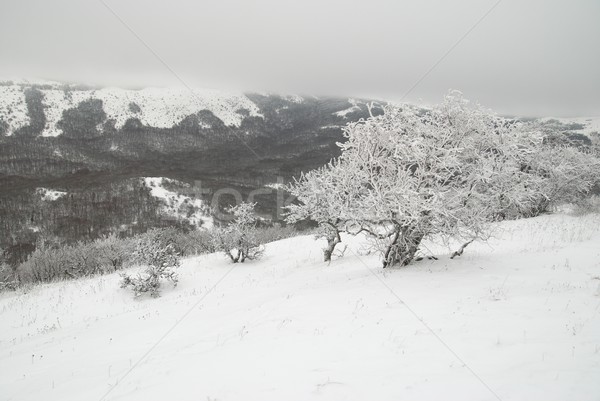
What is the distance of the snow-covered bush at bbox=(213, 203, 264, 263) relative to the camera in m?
26.5

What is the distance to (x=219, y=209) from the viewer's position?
170500mm

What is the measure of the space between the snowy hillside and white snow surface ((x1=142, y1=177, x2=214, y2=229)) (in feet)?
495

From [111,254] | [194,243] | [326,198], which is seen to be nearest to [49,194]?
[194,243]

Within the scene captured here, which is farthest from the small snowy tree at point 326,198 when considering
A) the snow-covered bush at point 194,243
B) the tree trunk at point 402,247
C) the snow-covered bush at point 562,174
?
the snow-covered bush at point 194,243

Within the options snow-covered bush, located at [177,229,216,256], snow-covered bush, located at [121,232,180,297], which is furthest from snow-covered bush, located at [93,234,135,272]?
snow-covered bush, located at [121,232,180,297]

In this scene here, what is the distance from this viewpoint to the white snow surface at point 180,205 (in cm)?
16227

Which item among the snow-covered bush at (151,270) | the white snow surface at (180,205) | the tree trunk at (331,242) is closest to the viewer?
the tree trunk at (331,242)

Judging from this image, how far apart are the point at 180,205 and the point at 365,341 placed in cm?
17457

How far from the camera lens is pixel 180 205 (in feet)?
560

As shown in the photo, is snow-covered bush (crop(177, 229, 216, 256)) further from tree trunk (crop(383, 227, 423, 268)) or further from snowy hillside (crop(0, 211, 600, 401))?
tree trunk (crop(383, 227, 423, 268))

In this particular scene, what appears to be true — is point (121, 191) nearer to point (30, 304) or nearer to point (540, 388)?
point (30, 304)

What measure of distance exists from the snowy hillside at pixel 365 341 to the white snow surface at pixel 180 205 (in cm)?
15093

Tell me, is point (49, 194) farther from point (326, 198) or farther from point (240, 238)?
point (326, 198)

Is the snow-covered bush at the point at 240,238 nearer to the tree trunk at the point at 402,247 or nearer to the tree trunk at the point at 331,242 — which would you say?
the tree trunk at the point at 331,242
